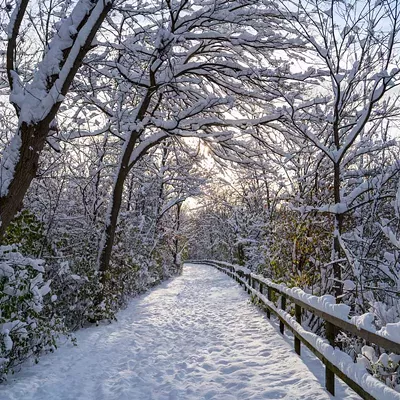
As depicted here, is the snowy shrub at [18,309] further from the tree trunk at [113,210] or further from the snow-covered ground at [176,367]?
the tree trunk at [113,210]

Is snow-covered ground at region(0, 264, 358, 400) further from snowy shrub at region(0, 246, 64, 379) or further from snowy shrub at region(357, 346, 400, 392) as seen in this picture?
snowy shrub at region(357, 346, 400, 392)

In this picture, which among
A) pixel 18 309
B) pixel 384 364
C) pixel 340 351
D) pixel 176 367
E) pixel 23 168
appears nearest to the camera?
pixel 384 364

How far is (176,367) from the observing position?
5504 mm

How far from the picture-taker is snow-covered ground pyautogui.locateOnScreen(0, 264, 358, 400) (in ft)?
14.4

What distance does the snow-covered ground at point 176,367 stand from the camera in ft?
14.4

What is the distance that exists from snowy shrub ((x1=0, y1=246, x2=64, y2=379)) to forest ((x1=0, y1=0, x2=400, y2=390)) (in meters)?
0.02

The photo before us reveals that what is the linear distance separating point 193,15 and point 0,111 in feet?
17.5

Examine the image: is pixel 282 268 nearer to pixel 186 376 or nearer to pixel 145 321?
pixel 145 321

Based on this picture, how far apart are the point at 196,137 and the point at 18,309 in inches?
231

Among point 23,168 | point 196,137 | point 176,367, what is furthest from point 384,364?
point 196,137

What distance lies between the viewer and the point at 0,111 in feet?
30.9

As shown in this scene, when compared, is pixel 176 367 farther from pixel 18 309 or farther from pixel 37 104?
pixel 37 104

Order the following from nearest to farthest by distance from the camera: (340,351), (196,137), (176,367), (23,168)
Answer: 1. (340,351)
2. (23,168)
3. (176,367)
4. (196,137)

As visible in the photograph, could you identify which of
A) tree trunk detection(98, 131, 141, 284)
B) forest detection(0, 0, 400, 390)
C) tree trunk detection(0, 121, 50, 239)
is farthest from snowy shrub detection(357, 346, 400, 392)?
tree trunk detection(98, 131, 141, 284)
